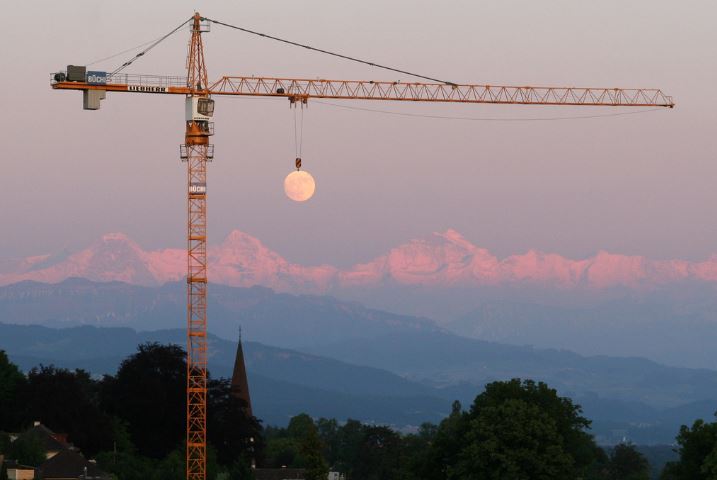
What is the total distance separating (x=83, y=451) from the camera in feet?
533

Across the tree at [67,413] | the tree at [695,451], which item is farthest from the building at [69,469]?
the tree at [695,451]

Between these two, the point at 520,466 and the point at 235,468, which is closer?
the point at 520,466

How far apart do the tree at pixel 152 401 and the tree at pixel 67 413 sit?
7650mm

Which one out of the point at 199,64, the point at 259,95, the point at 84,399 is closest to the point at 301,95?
the point at 259,95

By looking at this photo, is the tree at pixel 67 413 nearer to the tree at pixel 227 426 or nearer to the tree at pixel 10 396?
the tree at pixel 10 396

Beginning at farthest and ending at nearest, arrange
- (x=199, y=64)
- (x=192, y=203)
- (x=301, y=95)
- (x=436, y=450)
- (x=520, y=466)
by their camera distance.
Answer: (x=301, y=95), (x=199, y=64), (x=192, y=203), (x=436, y=450), (x=520, y=466)

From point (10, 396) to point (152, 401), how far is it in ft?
49.7

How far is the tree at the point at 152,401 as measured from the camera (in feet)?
572

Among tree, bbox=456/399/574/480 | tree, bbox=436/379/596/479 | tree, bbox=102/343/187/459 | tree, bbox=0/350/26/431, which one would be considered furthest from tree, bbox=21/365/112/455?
tree, bbox=456/399/574/480

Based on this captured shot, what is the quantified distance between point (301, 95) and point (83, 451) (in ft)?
149

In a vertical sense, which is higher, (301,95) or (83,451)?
(301,95)

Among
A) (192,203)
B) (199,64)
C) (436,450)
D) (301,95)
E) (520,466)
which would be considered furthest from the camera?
(301,95)

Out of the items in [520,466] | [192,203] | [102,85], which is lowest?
[520,466]

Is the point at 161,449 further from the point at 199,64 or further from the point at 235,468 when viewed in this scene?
the point at 199,64
